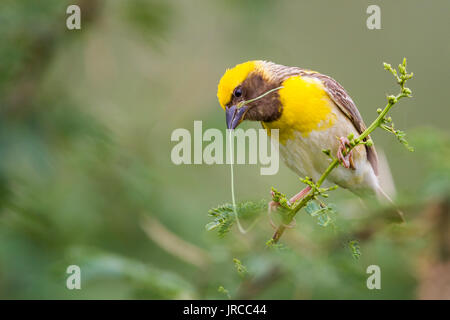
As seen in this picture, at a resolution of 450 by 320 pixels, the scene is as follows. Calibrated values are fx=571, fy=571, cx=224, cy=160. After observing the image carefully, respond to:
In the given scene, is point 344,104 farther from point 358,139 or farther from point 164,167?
point 164,167

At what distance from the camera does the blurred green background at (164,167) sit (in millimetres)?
2855

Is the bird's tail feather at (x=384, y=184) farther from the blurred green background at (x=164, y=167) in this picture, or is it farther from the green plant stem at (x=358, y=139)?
the green plant stem at (x=358, y=139)

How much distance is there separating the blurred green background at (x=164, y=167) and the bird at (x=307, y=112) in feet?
1.24

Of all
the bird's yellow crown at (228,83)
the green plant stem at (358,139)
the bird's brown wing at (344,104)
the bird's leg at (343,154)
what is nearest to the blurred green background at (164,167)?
the bird's brown wing at (344,104)

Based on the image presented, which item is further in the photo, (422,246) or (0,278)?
(0,278)

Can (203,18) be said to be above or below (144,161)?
above

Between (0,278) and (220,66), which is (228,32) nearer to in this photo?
(220,66)

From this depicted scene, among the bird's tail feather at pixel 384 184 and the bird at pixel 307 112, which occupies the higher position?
the bird at pixel 307 112

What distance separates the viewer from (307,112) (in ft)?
6.47

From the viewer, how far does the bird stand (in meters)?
1.81
